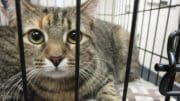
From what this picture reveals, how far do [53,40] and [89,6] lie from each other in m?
0.18

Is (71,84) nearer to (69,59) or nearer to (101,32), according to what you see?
(69,59)

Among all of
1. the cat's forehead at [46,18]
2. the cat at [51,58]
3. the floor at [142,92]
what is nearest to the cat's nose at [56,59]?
the cat at [51,58]

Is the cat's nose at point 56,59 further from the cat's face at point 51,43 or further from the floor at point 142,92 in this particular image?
the floor at point 142,92

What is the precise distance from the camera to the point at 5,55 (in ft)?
2.42

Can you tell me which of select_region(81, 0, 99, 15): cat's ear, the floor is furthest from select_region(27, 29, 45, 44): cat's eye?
the floor

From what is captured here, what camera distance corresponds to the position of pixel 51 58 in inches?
22.5

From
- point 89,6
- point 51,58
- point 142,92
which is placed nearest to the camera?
point 51,58

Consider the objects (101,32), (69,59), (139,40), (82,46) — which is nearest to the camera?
(69,59)

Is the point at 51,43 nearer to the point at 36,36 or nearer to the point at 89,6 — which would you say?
the point at 36,36

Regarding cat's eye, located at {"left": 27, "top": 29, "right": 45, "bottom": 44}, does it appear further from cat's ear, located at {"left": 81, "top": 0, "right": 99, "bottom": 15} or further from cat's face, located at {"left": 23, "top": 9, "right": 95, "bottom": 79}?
cat's ear, located at {"left": 81, "top": 0, "right": 99, "bottom": 15}

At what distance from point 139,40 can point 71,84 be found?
1041 mm

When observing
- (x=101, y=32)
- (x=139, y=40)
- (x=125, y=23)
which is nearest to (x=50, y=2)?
(x=101, y=32)

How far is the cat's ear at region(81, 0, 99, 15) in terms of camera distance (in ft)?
2.24

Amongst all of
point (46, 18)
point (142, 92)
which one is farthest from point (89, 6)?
point (142, 92)
